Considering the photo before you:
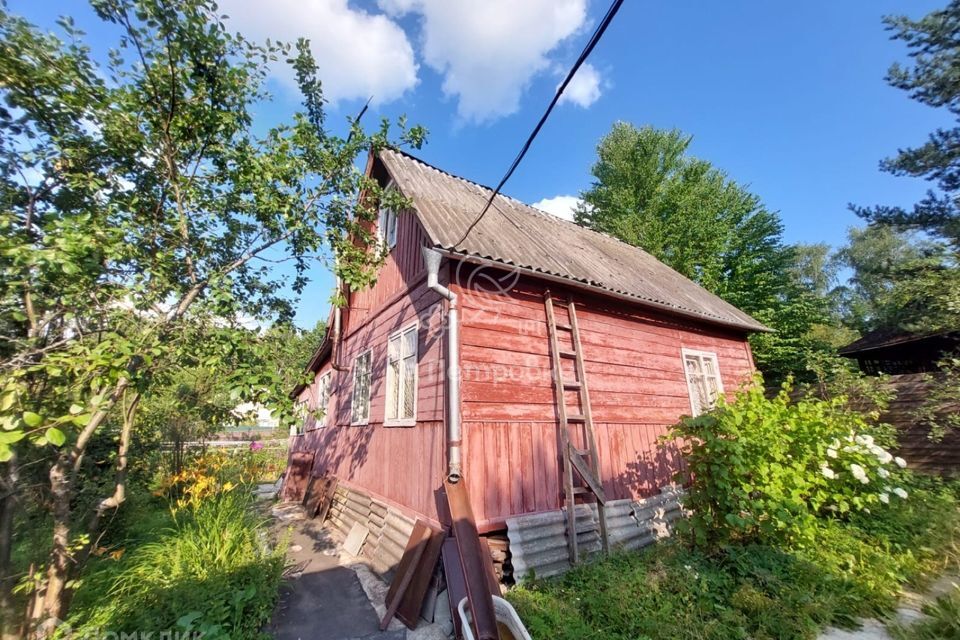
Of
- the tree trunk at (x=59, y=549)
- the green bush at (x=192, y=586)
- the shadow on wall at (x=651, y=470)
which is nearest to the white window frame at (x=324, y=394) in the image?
the green bush at (x=192, y=586)

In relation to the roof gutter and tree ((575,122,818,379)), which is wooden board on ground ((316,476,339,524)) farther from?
tree ((575,122,818,379))

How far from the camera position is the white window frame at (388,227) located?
7.23m

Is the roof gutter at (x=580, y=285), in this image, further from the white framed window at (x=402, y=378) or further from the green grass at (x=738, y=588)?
the green grass at (x=738, y=588)

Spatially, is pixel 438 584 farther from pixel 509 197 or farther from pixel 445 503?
pixel 509 197

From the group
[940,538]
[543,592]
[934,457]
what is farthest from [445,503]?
[934,457]

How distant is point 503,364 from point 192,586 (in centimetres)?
417

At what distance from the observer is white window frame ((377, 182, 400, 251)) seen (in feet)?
23.7

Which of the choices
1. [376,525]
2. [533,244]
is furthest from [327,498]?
[533,244]

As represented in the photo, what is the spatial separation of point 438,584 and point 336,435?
596cm

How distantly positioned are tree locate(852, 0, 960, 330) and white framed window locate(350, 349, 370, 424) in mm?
13252

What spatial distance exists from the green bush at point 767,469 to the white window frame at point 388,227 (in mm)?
5995

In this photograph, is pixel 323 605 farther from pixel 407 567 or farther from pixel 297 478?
pixel 297 478

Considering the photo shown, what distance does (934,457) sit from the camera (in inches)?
322

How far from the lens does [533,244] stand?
6.73 metres
